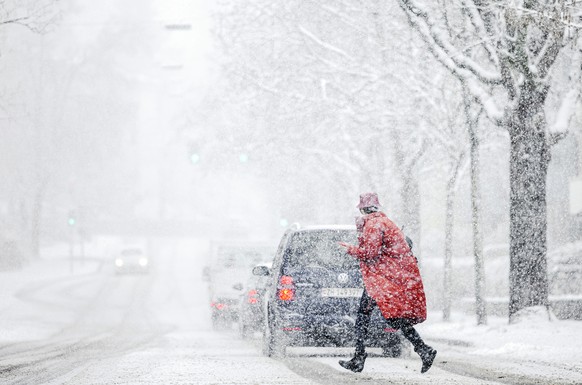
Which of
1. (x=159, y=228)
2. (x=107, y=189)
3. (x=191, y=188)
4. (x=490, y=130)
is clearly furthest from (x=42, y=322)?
(x=191, y=188)

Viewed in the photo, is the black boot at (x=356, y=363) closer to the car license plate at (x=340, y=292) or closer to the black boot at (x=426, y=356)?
the black boot at (x=426, y=356)

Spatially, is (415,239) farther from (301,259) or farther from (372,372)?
(372,372)

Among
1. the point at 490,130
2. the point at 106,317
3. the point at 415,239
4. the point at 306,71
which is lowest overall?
the point at 106,317

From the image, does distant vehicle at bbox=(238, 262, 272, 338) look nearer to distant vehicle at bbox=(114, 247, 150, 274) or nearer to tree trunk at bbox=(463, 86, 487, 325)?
tree trunk at bbox=(463, 86, 487, 325)

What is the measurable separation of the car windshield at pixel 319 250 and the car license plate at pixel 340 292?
29 centimetres

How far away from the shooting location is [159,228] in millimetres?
95438

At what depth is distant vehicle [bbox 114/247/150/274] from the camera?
56.3 m

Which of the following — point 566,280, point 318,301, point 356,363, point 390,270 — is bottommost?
point 566,280

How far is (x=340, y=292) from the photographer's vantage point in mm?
13383

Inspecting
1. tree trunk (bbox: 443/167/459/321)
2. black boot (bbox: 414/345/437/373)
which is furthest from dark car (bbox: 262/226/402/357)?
tree trunk (bbox: 443/167/459/321)

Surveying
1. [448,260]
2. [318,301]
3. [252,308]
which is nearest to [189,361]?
[318,301]

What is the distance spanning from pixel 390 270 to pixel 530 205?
7309mm

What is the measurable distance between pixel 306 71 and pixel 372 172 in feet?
14.3

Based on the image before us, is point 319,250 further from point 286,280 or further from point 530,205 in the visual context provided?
point 530,205
